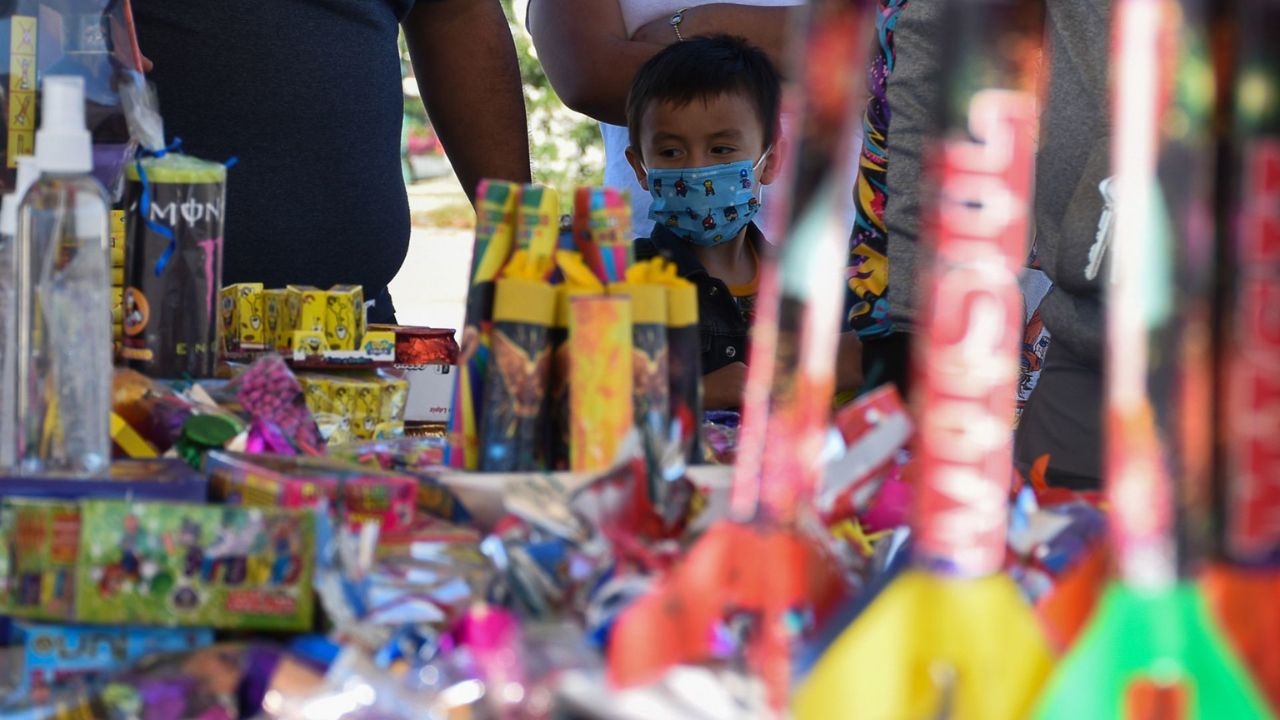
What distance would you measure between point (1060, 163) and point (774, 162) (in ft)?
4.19

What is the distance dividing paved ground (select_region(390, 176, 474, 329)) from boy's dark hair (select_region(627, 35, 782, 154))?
3352mm

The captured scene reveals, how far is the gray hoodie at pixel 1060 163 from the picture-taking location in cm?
175

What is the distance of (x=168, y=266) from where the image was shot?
1.70m

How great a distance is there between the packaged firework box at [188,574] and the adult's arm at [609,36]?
2.20 metres

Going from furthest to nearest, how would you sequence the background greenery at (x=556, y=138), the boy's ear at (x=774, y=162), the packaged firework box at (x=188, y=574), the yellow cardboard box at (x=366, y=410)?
the background greenery at (x=556, y=138) < the boy's ear at (x=774, y=162) < the yellow cardboard box at (x=366, y=410) < the packaged firework box at (x=188, y=574)

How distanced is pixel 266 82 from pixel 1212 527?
6.89ft

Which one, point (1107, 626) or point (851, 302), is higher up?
point (851, 302)

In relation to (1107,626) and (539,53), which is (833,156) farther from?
(539,53)

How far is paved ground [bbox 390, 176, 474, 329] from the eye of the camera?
767 cm

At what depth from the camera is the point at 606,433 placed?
1232 millimetres

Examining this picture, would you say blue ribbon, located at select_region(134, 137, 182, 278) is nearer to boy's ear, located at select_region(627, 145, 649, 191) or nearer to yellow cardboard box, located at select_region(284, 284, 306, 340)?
yellow cardboard box, located at select_region(284, 284, 306, 340)

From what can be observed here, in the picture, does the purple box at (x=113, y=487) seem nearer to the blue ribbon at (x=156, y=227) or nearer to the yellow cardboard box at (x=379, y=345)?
the blue ribbon at (x=156, y=227)

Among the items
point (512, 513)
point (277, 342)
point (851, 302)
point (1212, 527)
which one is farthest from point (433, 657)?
point (851, 302)

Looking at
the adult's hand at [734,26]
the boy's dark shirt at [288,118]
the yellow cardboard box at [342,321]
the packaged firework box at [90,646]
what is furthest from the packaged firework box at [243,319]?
the adult's hand at [734,26]
